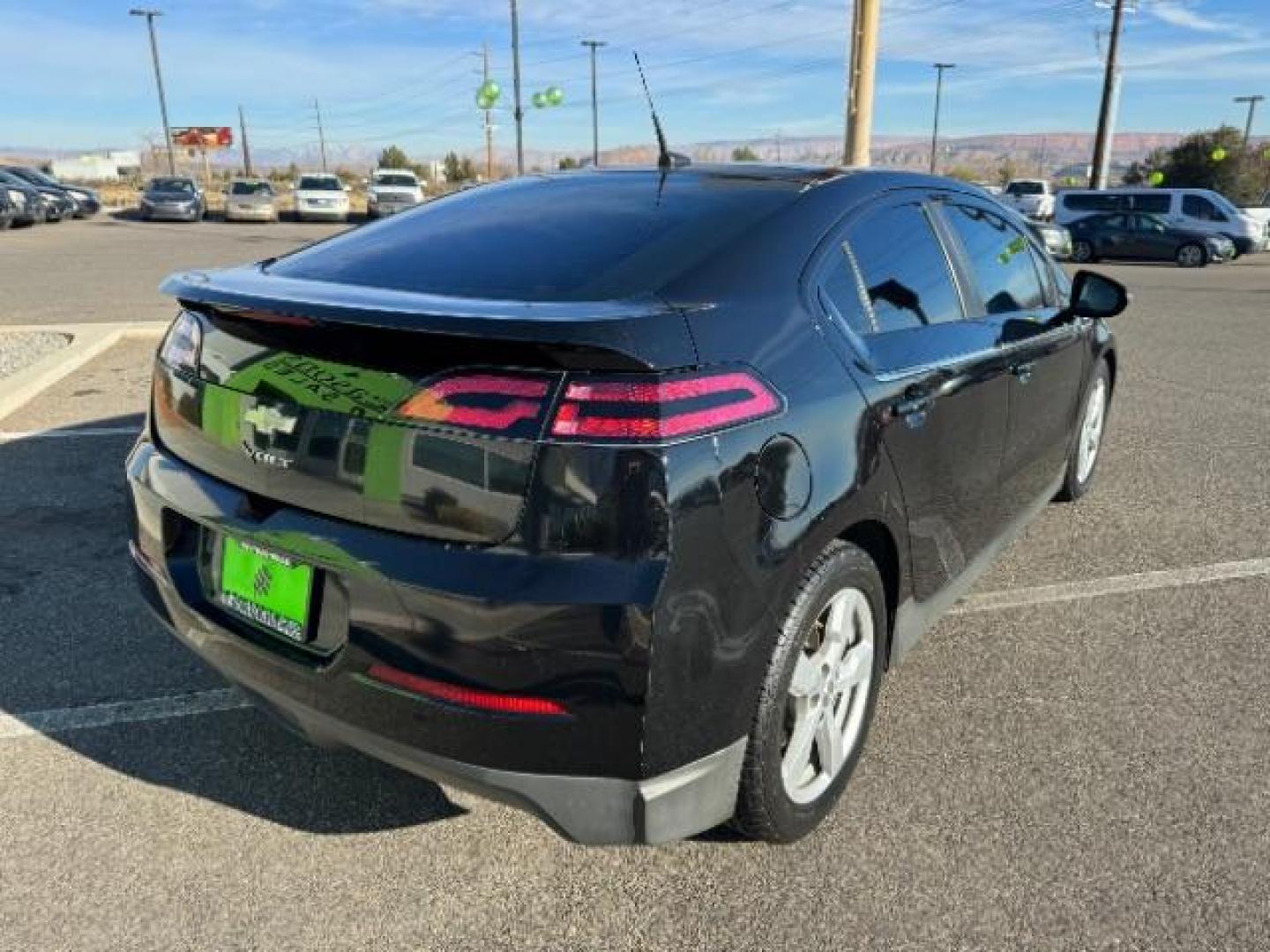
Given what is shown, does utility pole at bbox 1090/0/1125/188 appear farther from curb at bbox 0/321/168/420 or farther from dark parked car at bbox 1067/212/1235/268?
curb at bbox 0/321/168/420

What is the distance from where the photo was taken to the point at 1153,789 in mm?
2588

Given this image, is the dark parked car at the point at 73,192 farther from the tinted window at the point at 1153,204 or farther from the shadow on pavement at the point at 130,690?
the shadow on pavement at the point at 130,690

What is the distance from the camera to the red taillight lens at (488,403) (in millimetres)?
1808

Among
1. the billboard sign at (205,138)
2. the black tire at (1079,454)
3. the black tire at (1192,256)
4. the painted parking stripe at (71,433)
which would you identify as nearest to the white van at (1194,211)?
the black tire at (1192,256)

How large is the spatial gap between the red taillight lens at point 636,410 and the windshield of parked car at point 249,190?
110 ft

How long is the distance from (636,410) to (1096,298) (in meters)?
2.77

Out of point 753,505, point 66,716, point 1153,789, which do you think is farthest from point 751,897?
point 66,716

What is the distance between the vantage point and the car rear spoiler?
71.4 inches

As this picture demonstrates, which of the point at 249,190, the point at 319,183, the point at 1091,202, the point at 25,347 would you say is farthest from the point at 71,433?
the point at 319,183

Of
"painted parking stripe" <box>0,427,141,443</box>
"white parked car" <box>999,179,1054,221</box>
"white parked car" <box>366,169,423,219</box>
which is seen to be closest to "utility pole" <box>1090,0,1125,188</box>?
"white parked car" <box>999,179,1054,221</box>

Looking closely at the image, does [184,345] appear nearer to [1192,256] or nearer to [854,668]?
[854,668]

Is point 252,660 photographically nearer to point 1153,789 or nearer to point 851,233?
point 851,233

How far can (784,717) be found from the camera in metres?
2.27

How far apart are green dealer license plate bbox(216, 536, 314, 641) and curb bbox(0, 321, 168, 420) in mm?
4868
